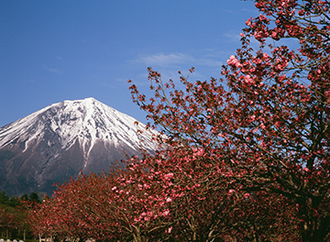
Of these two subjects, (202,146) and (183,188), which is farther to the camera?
(202,146)

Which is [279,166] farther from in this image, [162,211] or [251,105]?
[162,211]

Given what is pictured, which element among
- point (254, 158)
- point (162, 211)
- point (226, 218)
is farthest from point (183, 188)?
point (226, 218)

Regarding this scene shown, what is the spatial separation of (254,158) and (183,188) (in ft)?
7.30

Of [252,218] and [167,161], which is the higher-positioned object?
[167,161]

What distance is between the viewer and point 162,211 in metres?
12.2

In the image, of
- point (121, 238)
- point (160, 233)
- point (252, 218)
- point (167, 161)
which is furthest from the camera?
point (121, 238)

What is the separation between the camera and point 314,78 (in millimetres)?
10953

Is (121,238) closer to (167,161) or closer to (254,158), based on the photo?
(167,161)

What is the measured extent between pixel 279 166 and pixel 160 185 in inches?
147

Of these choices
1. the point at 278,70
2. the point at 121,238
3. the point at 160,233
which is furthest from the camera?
the point at 121,238

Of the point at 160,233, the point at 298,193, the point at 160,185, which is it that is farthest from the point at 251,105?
the point at 160,233

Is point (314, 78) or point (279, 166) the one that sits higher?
point (314, 78)

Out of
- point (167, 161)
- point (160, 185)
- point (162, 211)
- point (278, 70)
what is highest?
point (278, 70)

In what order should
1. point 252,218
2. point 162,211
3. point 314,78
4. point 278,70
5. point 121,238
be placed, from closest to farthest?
point 278,70 < point 314,78 < point 162,211 < point 252,218 < point 121,238
